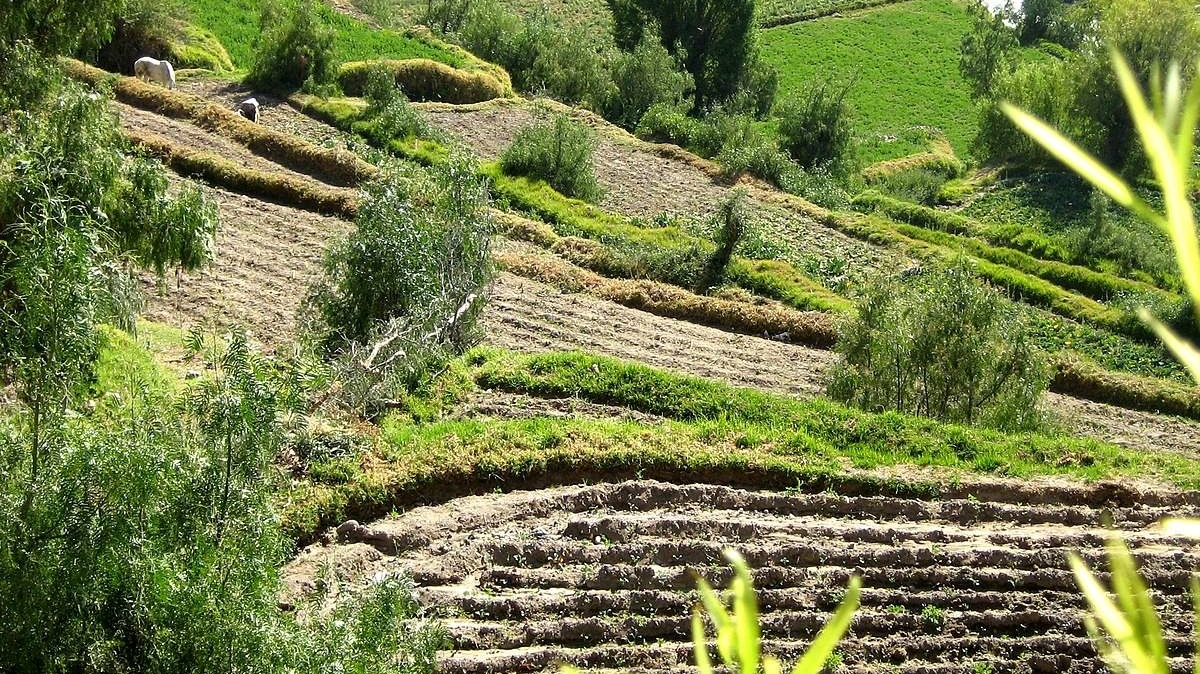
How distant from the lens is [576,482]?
12367 mm

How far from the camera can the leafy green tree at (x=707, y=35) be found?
151 ft

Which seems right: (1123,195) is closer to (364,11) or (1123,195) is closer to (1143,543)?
(1143,543)

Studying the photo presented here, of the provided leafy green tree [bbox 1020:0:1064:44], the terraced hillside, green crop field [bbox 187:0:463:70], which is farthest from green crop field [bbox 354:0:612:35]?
the terraced hillside

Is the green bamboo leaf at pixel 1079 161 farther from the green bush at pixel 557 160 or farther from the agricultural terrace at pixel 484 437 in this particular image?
the green bush at pixel 557 160

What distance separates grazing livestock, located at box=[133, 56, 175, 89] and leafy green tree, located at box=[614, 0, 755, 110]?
74.3 ft

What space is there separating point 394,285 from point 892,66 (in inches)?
1867

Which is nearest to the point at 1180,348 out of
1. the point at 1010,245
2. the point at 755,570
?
the point at 755,570

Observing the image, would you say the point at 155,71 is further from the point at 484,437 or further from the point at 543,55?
the point at 484,437

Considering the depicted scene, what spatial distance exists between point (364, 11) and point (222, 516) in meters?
42.3

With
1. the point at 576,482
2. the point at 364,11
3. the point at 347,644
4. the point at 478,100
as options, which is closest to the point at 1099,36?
the point at 478,100

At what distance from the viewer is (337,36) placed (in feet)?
118

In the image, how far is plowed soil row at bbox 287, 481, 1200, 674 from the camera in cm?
984

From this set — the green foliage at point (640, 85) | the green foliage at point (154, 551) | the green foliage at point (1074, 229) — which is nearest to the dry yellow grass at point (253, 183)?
the green foliage at point (154, 551)

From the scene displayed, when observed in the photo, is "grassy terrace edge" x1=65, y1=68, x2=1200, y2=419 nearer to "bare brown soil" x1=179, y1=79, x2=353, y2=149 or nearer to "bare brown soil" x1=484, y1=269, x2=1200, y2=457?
"bare brown soil" x1=484, y1=269, x2=1200, y2=457
